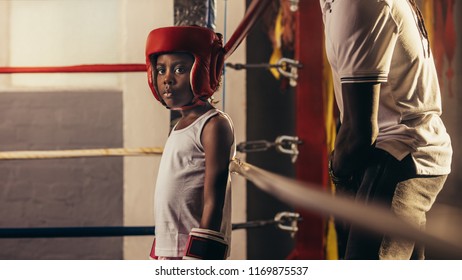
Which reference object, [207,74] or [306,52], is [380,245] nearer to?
[207,74]

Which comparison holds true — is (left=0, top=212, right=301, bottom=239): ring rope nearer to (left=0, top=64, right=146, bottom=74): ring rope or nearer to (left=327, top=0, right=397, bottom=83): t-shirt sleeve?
(left=0, top=64, right=146, bottom=74): ring rope

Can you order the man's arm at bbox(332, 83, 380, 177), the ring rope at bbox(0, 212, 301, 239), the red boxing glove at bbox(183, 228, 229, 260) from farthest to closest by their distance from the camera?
the ring rope at bbox(0, 212, 301, 239) < the red boxing glove at bbox(183, 228, 229, 260) < the man's arm at bbox(332, 83, 380, 177)

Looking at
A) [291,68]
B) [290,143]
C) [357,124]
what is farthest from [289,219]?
[357,124]

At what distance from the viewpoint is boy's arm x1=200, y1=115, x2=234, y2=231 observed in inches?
41.8

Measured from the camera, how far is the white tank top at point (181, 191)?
108cm

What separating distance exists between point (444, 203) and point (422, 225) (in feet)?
0.32

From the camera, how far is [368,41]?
954mm

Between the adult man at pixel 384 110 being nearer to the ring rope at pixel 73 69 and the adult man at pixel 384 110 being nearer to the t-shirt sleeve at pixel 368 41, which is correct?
the t-shirt sleeve at pixel 368 41

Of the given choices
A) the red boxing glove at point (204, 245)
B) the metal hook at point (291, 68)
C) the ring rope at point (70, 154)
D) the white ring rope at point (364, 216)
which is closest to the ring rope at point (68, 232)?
the ring rope at point (70, 154)

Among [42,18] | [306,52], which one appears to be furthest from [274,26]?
[42,18]

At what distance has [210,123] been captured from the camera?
3.55 ft

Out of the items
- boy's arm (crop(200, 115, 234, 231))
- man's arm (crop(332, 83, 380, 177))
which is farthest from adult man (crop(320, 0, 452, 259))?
boy's arm (crop(200, 115, 234, 231))

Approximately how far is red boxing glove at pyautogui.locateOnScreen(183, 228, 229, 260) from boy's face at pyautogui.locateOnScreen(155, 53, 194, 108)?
232 millimetres

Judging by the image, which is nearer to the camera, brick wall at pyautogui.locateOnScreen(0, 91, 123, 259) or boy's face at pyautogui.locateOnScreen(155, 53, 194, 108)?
boy's face at pyautogui.locateOnScreen(155, 53, 194, 108)
